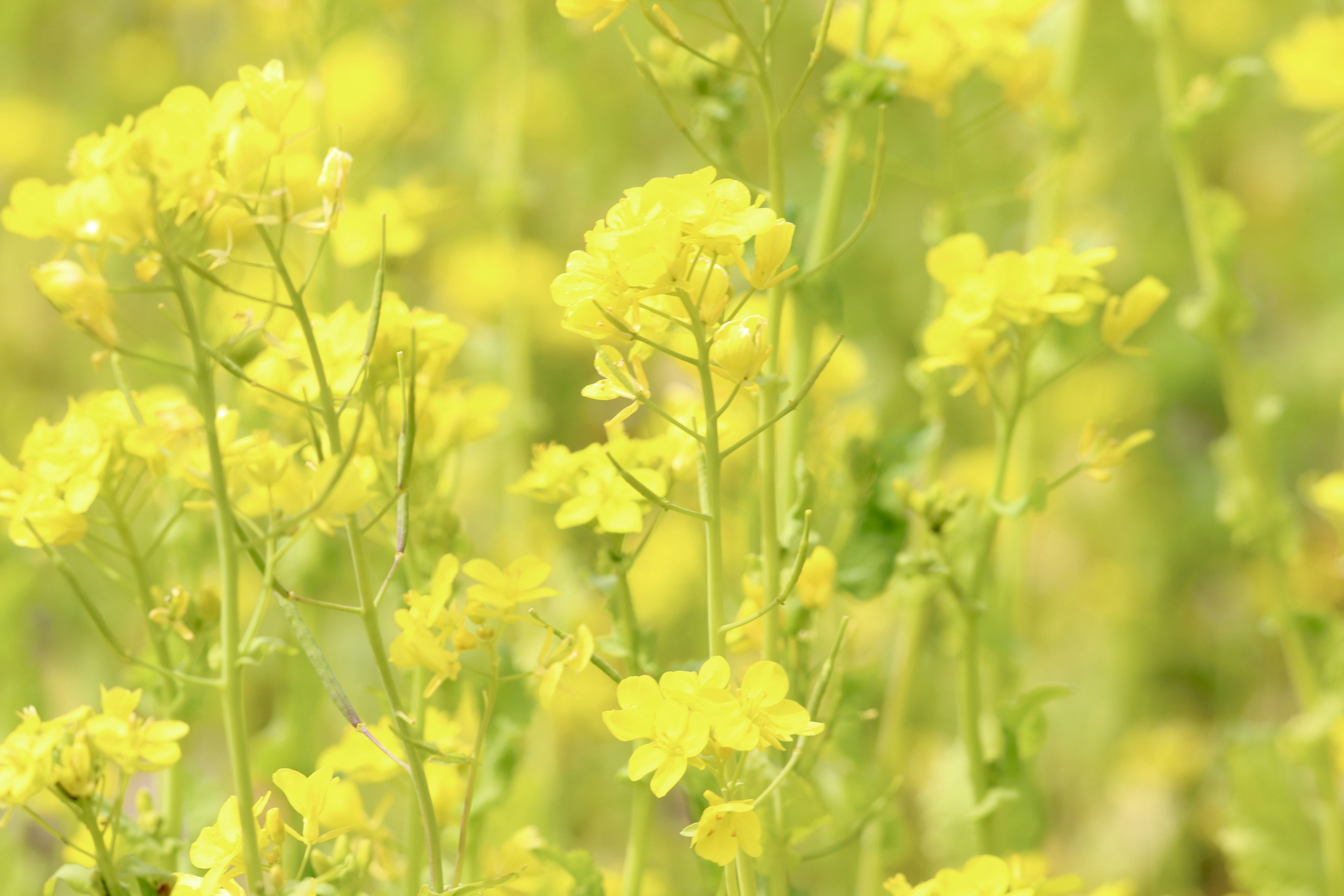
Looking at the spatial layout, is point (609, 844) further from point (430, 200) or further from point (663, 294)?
point (663, 294)

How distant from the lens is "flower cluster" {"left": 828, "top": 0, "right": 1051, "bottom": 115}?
1215 mm

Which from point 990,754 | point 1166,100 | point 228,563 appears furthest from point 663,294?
point 1166,100

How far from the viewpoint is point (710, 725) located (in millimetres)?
765

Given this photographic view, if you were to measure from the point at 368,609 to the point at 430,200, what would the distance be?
87 centimetres

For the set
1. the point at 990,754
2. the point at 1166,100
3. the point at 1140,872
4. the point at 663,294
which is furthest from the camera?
the point at 1140,872

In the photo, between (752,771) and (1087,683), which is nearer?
(752,771)

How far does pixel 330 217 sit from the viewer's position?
31.9 inches

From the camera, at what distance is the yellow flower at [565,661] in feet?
2.71

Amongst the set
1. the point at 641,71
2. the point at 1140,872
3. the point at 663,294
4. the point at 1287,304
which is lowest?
the point at 1140,872

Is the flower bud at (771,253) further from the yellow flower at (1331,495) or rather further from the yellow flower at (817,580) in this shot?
the yellow flower at (1331,495)

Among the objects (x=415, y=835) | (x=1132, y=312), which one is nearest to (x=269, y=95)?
(x=415, y=835)

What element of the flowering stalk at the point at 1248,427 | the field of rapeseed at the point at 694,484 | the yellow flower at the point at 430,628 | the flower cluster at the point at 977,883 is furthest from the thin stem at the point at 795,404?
the flowering stalk at the point at 1248,427

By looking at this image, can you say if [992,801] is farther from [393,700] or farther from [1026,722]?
[393,700]

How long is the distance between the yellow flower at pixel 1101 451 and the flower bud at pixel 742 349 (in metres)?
0.34
